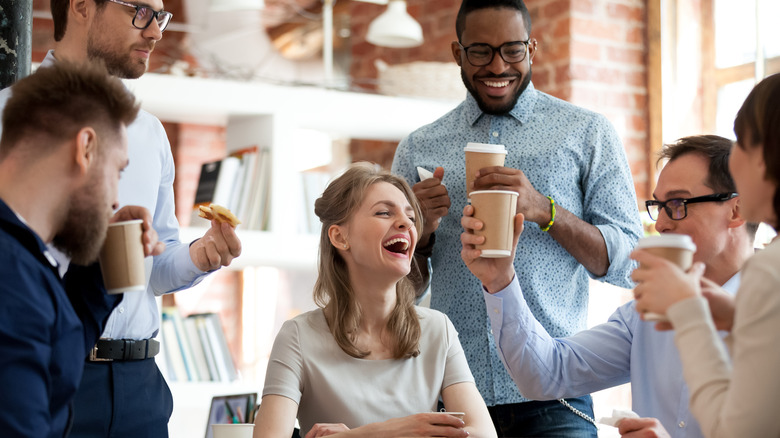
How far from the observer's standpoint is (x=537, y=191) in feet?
7.93

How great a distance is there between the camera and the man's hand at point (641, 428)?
5.33 ft

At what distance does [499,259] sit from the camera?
212 cm

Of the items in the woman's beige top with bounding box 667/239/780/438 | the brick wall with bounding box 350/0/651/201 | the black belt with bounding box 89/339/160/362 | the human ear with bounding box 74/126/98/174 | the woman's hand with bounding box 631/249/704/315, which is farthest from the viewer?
the brick wall with bounding box 350/0/651/201

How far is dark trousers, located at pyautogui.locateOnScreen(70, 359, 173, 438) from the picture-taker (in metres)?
2.17

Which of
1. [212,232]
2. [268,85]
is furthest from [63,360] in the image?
[268,85]

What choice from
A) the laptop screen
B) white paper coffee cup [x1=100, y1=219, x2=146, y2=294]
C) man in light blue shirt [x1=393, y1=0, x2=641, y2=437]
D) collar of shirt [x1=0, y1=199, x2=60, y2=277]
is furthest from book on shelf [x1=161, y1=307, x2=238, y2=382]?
collar of shirt [x1=0, y1=199, x2=60, y2=277]

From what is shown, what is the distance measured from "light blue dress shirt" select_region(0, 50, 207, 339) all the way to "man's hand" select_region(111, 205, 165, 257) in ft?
1.68

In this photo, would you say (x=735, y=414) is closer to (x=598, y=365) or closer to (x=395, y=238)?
(x=598, y=365)

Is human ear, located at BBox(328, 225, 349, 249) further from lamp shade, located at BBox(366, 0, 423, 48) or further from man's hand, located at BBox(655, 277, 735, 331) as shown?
lamp shade, located at BBox(366, 0, 423, 48)

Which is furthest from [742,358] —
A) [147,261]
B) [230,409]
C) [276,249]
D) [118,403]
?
[276,249]

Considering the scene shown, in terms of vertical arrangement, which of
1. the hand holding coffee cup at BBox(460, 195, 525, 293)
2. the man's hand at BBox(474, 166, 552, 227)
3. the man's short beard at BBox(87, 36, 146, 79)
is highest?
the man's short beard at BBox(87, 36, 146, 79)

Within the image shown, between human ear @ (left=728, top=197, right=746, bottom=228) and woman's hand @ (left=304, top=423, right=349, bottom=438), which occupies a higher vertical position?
human ear @ (left=728, top=197, right=746, bottom=228)

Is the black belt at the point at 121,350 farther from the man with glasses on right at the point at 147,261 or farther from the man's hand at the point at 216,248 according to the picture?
the man's hand at the point at 216,248

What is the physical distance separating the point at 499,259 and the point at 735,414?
91 cm
